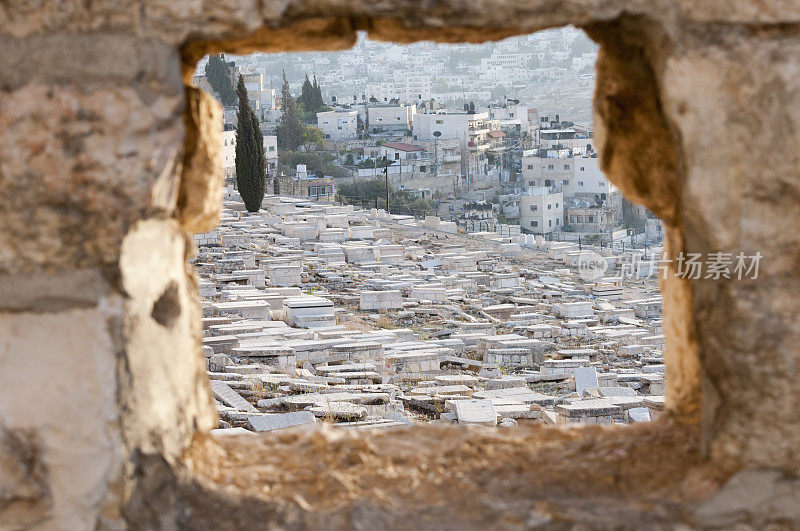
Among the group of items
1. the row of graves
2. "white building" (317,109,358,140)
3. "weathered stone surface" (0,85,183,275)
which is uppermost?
"white building" (317,109,358,140)

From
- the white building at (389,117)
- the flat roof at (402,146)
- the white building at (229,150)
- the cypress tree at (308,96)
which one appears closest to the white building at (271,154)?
the white building at (229,150)

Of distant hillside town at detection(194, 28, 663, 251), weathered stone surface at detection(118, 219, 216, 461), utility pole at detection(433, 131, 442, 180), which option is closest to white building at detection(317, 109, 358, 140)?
distant hillside town at detection(194, 28, 663, 251)

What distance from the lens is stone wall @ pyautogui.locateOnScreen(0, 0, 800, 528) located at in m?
1.69

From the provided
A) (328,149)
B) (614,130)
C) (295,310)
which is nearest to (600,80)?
(614,130)

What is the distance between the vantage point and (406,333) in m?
11.7

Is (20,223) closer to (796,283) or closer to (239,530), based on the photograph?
(239,530)

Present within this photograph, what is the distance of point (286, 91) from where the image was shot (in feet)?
176

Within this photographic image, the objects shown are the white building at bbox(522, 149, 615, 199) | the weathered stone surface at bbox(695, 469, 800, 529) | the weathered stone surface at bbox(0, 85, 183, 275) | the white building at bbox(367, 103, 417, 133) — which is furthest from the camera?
the white building at bbox(367, 103, 417, 133)

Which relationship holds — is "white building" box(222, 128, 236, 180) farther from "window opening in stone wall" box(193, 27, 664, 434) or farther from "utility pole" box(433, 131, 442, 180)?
"utility pole" box(433, 131, 442, 180)

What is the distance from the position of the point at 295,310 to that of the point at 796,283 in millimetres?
10367

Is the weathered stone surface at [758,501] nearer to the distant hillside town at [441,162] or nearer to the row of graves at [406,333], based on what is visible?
the row of graves at [406,333]

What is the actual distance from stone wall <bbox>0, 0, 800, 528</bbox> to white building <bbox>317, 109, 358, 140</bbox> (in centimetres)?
5436

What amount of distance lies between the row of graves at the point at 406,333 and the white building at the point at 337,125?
3425cm

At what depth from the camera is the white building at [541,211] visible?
4644cm
